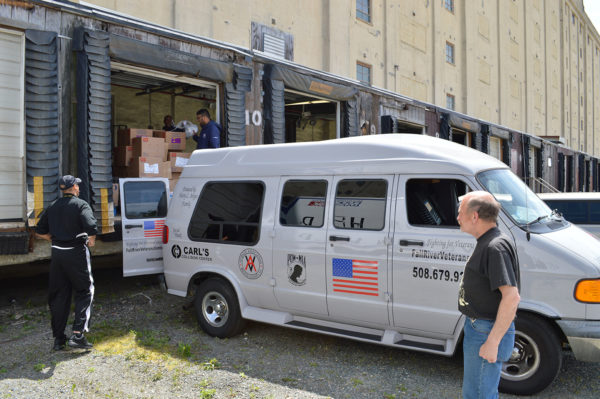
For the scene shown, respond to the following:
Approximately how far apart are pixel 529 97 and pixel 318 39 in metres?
26.6

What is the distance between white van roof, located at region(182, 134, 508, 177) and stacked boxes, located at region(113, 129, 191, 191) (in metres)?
2.35

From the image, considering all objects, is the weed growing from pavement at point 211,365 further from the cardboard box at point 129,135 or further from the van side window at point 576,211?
the van side window at point 576,211

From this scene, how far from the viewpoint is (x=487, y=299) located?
10.3ft

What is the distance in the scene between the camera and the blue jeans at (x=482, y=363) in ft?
10.2

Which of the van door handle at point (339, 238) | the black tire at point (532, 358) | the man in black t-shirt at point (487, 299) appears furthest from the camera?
the van door handle at point (339, 238)

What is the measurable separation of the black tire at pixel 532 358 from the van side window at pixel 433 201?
1.10 meters

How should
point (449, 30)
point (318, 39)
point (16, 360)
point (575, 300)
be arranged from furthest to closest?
point (449, 30) < point (318, 39) < point (16, 360) < point (575, 300)

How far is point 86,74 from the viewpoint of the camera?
7.53m

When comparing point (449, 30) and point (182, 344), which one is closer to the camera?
point (182, 344)

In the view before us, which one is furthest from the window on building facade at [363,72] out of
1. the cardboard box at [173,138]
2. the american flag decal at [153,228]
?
the american flag decal at [153,228]

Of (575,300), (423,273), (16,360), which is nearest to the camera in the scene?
(575,300)

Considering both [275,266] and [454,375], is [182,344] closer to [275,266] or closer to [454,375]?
[275,266]

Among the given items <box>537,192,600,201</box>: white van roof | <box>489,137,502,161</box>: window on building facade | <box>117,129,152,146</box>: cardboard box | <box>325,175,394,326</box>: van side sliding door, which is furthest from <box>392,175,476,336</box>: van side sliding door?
<box>489,137,502,161</box>: window on building facade

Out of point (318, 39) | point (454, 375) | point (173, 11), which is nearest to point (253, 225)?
point (454, 375)
